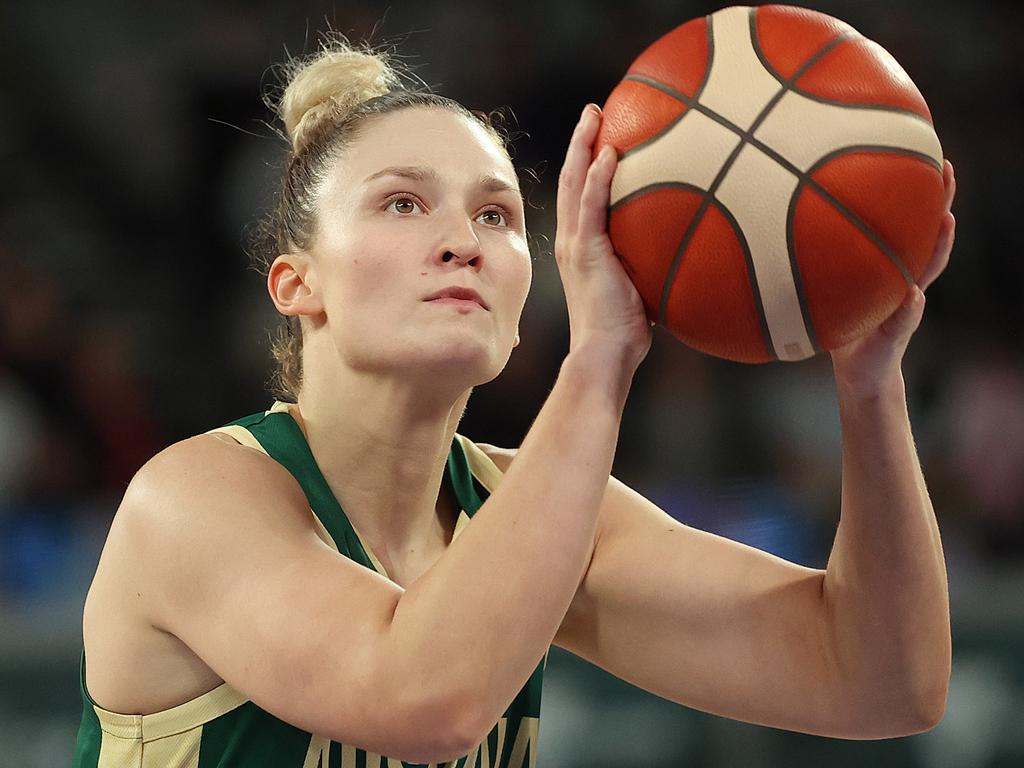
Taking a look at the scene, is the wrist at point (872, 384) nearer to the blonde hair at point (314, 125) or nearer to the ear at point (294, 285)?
the blonde hair at point (314, 125)

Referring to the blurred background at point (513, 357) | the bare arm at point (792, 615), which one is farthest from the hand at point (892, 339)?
the blurred background at point (513, 357)

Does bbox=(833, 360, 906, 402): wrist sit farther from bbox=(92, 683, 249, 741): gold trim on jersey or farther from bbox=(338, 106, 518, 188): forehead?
bbox=(92, 683, 249, 741): gold trim on jersey

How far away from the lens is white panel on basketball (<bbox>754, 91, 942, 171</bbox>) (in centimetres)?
207

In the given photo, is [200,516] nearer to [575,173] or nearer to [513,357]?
[575,173]

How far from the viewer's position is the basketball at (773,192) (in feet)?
6.80

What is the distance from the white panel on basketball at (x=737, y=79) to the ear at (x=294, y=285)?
3.21ft

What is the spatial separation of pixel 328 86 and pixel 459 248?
2.64ft

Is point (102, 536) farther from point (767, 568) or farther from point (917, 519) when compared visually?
point (917, 519)

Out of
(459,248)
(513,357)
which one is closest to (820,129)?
(459,248)

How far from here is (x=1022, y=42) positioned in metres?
8.27

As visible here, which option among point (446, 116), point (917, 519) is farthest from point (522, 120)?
point (917, 519)

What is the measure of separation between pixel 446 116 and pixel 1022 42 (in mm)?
6621

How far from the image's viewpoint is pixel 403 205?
2596 mm

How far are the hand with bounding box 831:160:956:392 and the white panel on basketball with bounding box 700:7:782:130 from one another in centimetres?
36
